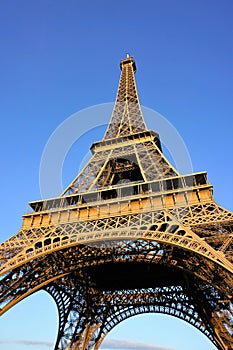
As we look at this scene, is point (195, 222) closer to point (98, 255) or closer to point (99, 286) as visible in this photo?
point (98, 255)

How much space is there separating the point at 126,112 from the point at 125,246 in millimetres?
15249

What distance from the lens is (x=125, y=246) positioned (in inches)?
634

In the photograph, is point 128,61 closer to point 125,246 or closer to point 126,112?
point 126,112

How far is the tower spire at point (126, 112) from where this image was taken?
83.6 ft

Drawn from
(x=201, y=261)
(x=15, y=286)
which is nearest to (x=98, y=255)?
(x=15, y=286)

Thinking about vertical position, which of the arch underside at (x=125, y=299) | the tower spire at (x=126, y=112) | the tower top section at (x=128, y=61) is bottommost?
the arch underside at (x=125, y=299)

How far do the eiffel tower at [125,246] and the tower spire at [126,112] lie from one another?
0.82ft

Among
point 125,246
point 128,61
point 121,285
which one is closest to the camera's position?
point 125,246

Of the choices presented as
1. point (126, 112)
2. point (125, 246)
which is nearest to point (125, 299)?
point (125, 246)

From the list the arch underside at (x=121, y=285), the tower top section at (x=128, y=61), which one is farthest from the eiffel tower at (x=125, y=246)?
the tower top section at (x=128, y=61)

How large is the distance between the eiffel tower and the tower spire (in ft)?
0.82

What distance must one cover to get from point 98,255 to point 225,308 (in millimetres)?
8827

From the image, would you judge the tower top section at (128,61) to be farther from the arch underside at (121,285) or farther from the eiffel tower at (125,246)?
the arch underside at (121,285)

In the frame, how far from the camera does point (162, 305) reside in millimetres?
24656
